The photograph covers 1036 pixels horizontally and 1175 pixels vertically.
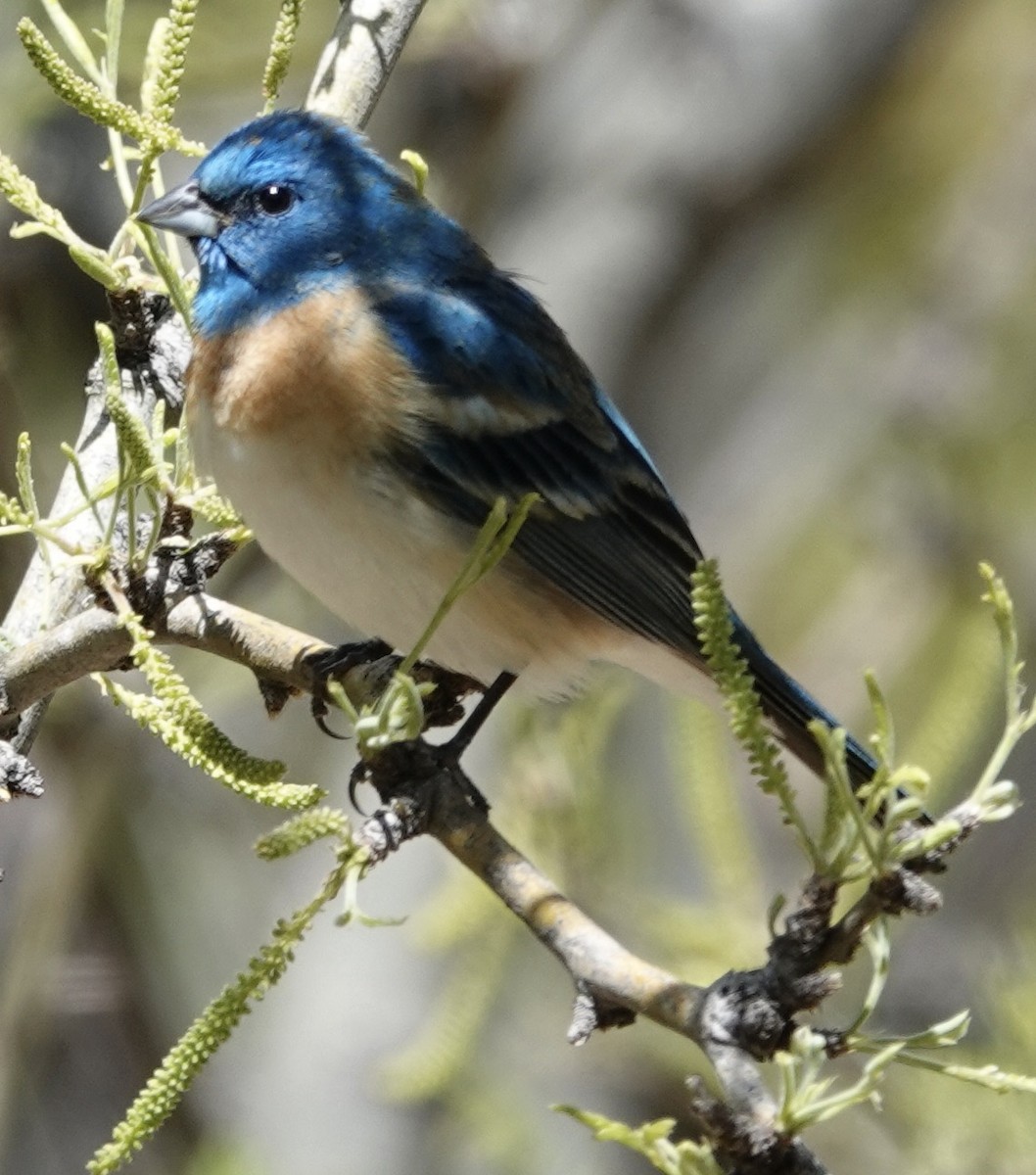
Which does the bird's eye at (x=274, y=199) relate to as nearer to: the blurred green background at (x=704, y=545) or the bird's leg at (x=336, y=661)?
the bird's leg at (x=336, y=661)

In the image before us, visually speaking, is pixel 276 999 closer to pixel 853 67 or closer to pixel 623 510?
pixel 623 510

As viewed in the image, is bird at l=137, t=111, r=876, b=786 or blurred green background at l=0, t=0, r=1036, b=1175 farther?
blurred green background at l=0, t=0, r=1036, b=1175

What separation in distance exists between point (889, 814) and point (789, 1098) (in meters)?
0.21

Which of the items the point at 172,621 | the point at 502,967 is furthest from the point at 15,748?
the point at 502,967

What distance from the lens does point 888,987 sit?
4090 millimetres

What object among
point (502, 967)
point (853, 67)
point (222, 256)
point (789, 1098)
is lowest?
point (502, 967)

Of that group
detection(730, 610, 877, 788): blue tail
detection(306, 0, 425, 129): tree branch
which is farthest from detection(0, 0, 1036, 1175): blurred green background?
detection(306, 0, 425, 129): tree branch

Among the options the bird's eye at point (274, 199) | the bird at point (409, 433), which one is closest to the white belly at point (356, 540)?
the bird at point (409, 433)

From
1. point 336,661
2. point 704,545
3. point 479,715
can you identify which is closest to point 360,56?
point 336,661

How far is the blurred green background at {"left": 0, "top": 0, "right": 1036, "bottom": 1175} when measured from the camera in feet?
10.7

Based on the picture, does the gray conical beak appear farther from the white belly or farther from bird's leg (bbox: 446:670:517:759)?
bird's leg (bbox: 446:670:517:759)

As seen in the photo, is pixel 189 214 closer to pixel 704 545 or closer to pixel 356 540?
pixel 356 540

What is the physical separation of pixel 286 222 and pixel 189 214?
0.16m

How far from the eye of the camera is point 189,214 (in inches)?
102
